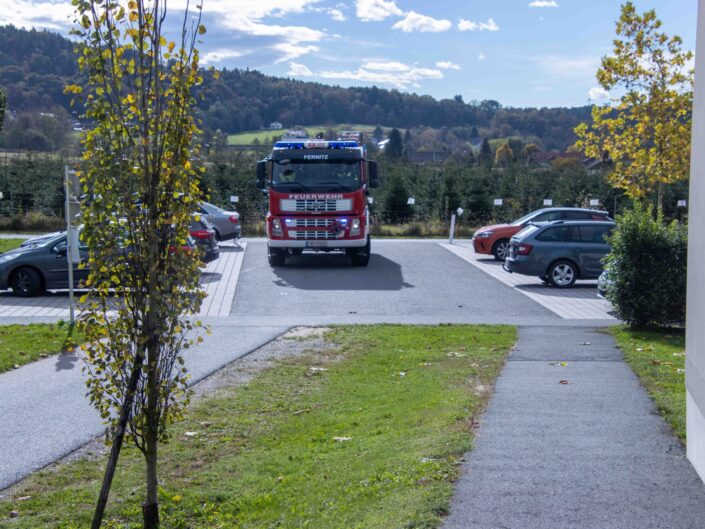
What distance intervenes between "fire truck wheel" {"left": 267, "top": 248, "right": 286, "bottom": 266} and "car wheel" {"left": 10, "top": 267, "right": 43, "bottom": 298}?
6.56 m

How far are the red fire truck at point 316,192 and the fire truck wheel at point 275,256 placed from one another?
1.90ft

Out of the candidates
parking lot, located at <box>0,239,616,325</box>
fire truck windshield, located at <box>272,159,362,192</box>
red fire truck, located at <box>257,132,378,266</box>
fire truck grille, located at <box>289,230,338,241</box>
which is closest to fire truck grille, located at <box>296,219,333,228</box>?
red fire truck, located at <box>257,132,378,266</box>

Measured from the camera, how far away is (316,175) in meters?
23.1

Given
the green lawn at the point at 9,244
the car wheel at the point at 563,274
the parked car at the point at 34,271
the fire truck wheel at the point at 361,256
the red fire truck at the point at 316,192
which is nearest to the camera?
the parked car at the point at 34,271

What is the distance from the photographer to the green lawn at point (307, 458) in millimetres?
5992

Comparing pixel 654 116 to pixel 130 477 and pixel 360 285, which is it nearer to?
pixel 360 285

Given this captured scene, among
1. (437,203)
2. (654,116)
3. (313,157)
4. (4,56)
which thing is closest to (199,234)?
(313,157)

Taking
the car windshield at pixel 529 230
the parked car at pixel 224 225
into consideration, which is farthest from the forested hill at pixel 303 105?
the car windshield at pixel 529 230

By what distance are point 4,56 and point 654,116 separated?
189 ft

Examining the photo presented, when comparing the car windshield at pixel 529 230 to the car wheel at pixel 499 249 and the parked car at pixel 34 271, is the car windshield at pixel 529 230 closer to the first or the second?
the car wheel at pixel 499 249

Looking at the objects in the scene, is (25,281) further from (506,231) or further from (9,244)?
(506,231)

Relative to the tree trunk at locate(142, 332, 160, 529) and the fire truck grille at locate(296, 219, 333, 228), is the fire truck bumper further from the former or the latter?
the tree trunk at locate(142, 332, 160, 529)

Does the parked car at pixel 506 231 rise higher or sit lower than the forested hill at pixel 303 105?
lower

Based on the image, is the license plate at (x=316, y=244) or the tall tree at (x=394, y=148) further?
the tall tree at (x=394, y=148)
